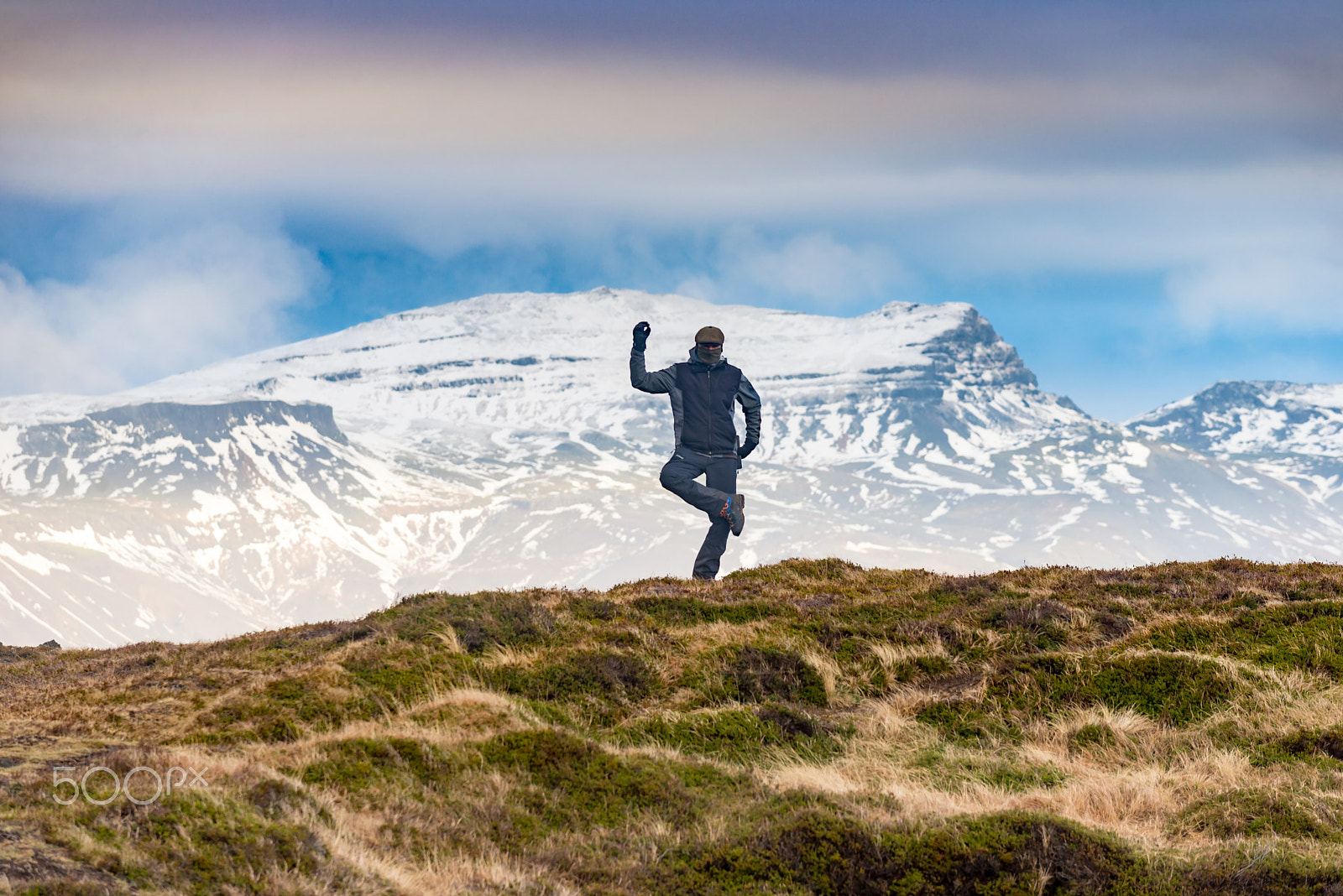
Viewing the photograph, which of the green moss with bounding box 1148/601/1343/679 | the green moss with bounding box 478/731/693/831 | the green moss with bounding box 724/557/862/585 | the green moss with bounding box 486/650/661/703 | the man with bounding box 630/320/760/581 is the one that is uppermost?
the man with bounding box 630/320/760/581

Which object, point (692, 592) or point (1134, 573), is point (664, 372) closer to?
point (692, 592)

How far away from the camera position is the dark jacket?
2592 cm

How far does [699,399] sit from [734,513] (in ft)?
8.81

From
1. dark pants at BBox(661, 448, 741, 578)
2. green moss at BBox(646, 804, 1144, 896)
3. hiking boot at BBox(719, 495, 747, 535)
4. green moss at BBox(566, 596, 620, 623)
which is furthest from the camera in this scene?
hiking boot at BBox(719, 495, 747, 535)

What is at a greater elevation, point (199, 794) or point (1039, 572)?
point (1039, 572)

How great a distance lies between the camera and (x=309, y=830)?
8297mm

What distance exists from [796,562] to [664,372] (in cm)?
519

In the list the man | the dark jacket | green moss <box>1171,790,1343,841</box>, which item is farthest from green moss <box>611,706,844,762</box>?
the dark jacket

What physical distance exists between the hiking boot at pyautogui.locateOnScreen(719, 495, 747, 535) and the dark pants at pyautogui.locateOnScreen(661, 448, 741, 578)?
0.28ft

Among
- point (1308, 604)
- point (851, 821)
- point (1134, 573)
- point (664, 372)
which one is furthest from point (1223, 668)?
point (664, 372)

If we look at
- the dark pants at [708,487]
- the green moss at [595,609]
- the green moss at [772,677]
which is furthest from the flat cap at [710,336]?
the green moss at [772,677]

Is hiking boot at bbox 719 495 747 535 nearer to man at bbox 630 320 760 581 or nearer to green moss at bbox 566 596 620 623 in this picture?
man at bbox 630 320 760 581

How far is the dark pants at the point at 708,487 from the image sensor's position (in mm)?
25250

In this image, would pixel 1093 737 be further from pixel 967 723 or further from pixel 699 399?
pixel 699 399
